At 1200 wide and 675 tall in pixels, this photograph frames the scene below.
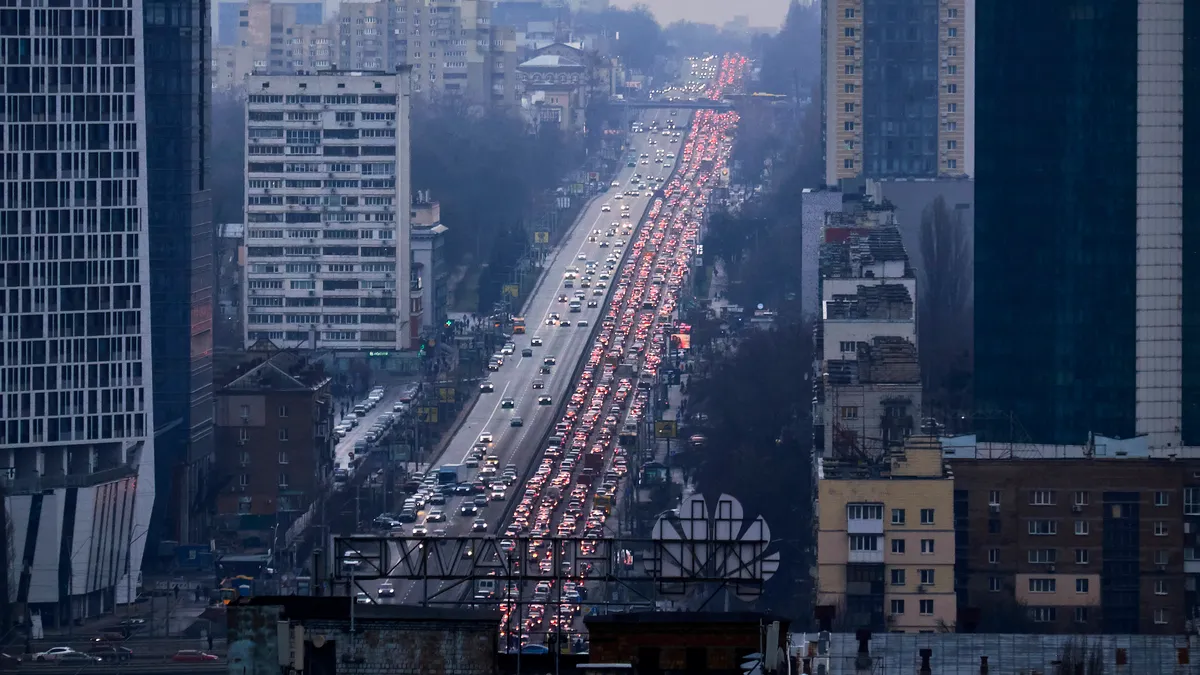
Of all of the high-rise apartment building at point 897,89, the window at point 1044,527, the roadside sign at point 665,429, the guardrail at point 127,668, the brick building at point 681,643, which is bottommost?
the guardrail at point 127,668

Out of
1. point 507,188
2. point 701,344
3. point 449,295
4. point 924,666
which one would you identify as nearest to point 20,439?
point 924,666

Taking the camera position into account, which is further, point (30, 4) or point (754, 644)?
point (30, 4)

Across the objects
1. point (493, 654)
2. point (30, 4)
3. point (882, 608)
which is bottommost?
point (882, 608)

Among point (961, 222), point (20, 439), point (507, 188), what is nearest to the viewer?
point (20, 439)

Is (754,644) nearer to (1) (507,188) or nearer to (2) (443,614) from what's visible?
(2) (443,614)

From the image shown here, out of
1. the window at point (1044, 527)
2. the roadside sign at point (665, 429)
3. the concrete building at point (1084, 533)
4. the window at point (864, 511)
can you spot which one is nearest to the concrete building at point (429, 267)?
the roadside sign at point (665, 429)

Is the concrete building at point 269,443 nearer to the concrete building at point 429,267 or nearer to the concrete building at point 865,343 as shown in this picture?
the concrete building at point 865,343

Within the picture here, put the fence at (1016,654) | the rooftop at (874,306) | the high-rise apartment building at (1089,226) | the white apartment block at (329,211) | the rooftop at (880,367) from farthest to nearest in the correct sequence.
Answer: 1. the white apartment block at (329,211)
2. the rooftop at (874,306)
3. the high-rise apartment building at (1089,226)
4. the rooftop at (880,367)
5. the fence at (1016,654)
